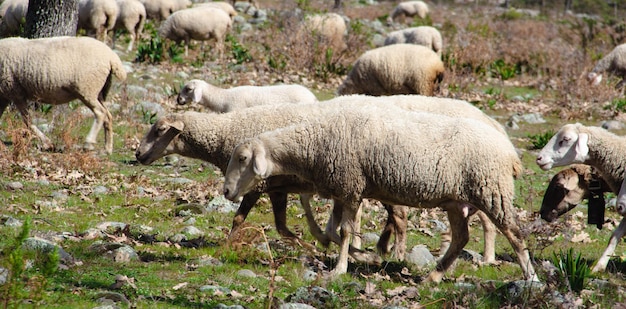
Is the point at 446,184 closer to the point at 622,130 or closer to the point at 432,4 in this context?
the point at 622,130

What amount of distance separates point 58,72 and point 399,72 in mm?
6964

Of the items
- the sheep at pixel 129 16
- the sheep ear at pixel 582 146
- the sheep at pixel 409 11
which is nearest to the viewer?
the sheep ear at pixel 582 146

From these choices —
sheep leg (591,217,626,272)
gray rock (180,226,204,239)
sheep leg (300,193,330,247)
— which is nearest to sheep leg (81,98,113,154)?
gray rock (180,226,204,239)

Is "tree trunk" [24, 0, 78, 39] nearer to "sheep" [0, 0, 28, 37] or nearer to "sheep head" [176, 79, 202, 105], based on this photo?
"sheep head" [176, 79, 202, 105]

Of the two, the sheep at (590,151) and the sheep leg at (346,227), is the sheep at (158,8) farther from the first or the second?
the sheep leg at (346,227)

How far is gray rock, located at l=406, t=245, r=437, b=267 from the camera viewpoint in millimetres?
7543

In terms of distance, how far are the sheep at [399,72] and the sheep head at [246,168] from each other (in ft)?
29.7

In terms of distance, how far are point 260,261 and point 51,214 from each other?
2.72 m

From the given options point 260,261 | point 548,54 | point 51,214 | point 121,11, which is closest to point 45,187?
point 51,214

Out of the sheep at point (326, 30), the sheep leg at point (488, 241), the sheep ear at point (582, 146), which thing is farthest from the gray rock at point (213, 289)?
the sheep at point (326, 30)

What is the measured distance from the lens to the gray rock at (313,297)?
5723 mm

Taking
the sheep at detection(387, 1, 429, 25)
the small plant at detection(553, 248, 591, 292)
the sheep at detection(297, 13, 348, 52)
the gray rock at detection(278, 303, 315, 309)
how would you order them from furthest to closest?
the sheep at detection(387, 1, 429, 25)
the sheep at detection(297, 13, 348, 52)
the small plant at detection(553, 248, 591, 292)
the gray rock at detection(278, 303, 315, 309)

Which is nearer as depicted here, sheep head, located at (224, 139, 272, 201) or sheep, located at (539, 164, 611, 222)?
sheep head, located at (224, 139, 272, 201)

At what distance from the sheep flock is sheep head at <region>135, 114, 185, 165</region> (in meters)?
0.02
